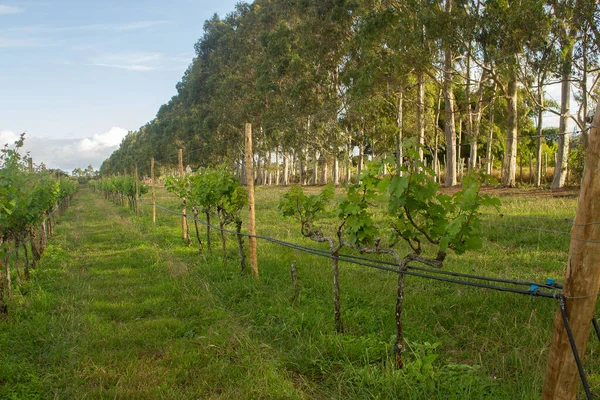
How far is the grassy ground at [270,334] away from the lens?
407 centimetres

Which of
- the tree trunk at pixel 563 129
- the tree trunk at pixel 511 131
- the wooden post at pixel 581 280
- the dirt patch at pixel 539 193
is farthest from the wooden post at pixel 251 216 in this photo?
the tree trunk at pixel 511 131

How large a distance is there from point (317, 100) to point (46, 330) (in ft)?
76.9

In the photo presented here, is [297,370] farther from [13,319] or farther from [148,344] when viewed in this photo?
[13,319]

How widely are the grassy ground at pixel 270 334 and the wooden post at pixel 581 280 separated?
2.79 feet

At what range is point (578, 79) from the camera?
16297mm

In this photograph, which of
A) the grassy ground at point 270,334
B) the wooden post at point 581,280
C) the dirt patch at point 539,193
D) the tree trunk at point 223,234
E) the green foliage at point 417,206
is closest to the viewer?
the wooden post at point 581,280

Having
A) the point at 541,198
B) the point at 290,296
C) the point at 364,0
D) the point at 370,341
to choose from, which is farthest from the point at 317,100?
the point at 370,341

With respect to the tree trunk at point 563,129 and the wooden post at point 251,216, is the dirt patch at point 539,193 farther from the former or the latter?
the wooden post at point 251,216

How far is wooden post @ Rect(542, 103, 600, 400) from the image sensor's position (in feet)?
8.79

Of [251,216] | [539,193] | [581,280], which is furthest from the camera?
[539,193]

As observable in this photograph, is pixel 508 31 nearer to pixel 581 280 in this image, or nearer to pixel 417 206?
pixel 417 206

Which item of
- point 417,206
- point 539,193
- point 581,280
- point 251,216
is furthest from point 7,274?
point 539,193

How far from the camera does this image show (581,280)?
2.75 meters

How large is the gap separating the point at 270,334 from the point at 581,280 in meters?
3.57
